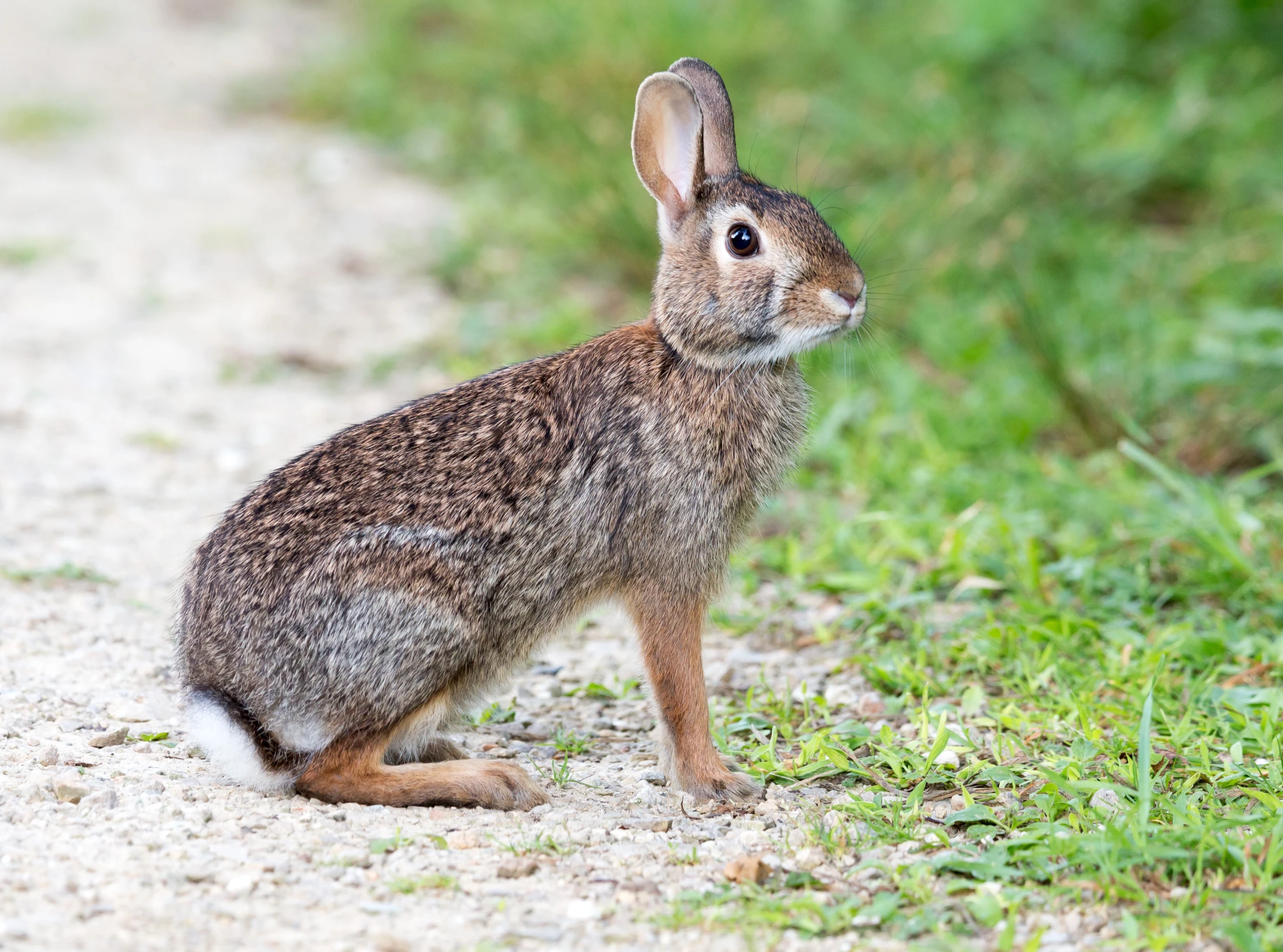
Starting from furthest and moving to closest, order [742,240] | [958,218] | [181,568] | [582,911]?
[958,218], [181,568], [742,240], [582,911]

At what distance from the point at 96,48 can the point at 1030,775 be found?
11.4 metres

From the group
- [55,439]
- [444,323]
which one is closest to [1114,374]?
[444,323]

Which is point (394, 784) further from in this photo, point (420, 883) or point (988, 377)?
point (988, 377)

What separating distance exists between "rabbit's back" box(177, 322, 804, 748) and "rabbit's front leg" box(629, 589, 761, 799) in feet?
0.24

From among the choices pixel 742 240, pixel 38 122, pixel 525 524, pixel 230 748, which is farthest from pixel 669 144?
pixel 38 122

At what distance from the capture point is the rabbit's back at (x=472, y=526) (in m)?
3.52

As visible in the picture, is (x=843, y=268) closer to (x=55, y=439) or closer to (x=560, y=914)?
(x=560, y=914)

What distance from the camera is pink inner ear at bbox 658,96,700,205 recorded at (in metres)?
3.95

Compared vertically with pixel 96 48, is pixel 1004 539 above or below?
below

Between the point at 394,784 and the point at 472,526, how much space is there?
0.65m

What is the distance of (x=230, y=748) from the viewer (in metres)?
3.54

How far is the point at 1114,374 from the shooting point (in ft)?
20.2

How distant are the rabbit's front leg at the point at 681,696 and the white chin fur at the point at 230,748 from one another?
36.6 inches

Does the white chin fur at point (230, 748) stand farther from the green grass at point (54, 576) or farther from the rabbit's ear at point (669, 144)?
the rabbit's ear at point (669, 144)
